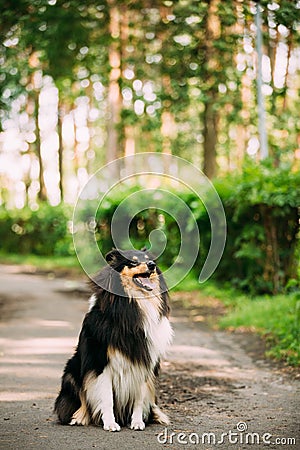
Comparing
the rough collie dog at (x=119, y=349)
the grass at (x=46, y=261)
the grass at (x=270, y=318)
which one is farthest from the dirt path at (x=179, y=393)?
the grass at (x=46, y=261)

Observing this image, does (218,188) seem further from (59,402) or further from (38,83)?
(38,83)

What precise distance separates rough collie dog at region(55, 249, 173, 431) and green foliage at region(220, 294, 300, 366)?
351cm

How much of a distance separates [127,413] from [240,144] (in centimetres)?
3366

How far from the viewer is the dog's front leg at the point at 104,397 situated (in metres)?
5.93

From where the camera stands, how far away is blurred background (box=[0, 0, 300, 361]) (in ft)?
44.1

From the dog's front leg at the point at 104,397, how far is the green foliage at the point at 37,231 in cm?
1861

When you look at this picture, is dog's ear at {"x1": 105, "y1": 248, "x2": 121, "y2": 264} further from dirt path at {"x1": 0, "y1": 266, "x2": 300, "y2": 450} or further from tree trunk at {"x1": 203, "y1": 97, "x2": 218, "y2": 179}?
tree trunk at {"x1": 203, "y1": 97, "x2": 218, "y2": 179}

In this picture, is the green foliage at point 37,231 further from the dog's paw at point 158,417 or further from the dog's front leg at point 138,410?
the dog's front leg at point 138,410

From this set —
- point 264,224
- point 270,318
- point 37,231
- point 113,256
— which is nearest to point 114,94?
point 37,231

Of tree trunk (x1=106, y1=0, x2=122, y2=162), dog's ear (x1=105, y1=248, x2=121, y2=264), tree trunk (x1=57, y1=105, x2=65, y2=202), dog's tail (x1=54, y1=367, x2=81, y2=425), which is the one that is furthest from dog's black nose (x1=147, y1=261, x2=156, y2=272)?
tree trunk (x1=57, y1=105, x2=65, y2=202)

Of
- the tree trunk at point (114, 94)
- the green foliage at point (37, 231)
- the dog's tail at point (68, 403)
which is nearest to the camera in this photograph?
the dog's tail at point (68, 403)

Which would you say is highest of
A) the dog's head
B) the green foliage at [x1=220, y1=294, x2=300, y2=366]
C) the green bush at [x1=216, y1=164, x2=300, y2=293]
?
the green bush at [x1=216, y1=164, x2=300, y2=293]

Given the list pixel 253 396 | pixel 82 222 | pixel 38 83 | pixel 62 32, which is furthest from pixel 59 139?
pixel 253 396

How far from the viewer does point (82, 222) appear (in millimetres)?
20219
